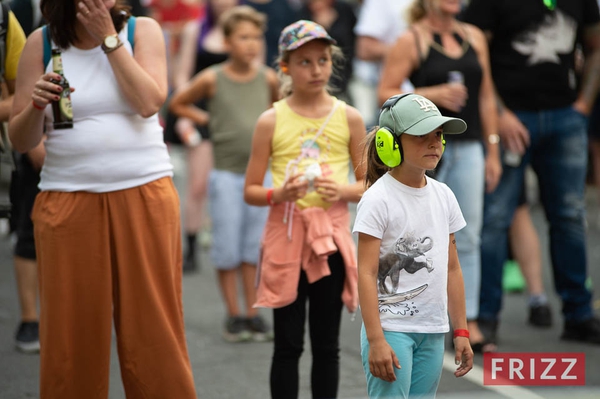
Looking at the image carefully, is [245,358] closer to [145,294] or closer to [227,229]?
[227,229]

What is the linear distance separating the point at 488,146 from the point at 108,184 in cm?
287

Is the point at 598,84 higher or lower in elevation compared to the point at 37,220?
higher

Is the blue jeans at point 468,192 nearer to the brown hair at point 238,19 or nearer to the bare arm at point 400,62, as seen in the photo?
the bare arm at point 400,62

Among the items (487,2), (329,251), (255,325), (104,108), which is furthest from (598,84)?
(104,108)

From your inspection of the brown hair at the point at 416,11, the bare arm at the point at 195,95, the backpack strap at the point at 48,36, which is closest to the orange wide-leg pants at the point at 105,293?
the backpack strap at the point at 48,36

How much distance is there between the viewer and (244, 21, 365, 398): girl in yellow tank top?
4.18 meters

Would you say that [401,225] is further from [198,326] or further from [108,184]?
[198,326]

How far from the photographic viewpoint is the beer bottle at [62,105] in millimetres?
3760

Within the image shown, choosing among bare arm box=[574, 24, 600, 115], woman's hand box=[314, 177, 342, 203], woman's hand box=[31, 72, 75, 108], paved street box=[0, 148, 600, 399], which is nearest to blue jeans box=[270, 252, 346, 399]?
woman's hand box=[314, 177, 342, 203]

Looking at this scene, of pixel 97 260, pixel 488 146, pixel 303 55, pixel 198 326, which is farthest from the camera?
pixel 198 326

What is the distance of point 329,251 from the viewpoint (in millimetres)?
4082

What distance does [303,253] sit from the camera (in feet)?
13.8

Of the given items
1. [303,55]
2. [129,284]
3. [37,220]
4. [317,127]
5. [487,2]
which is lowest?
[129,284]

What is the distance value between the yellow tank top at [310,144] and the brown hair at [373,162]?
22.8 inches
